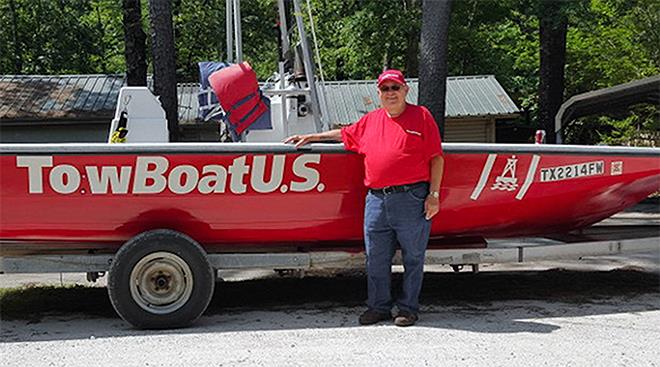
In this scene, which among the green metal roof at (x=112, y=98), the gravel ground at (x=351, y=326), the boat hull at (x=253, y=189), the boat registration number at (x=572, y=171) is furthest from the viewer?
the green metal roof at (x=112, y=98)

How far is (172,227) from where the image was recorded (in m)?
5.38

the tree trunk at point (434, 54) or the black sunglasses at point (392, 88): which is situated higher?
the tree trunk at point (434, 54)

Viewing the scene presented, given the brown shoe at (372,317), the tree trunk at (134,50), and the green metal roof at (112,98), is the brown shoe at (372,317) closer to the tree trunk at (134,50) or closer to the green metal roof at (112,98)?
the tree trunk at (134,50)

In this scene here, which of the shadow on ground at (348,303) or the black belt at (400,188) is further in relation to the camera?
the shadow on ground at (348,303)

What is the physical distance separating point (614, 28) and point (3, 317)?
18.9 m

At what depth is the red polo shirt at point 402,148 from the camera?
195 inches

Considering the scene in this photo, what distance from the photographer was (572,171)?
579 cm

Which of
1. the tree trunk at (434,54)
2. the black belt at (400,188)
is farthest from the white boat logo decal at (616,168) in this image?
the tree trunk at (434,54)

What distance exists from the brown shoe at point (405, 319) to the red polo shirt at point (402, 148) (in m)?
0.89

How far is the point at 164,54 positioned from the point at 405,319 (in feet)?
24.6

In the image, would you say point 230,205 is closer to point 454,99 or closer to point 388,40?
point 388,40

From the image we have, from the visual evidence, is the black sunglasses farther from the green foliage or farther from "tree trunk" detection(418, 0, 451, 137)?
the green foliage

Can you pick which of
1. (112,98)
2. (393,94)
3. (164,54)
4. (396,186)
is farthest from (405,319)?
(112,98)

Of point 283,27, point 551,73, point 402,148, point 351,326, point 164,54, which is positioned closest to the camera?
point 402,148
